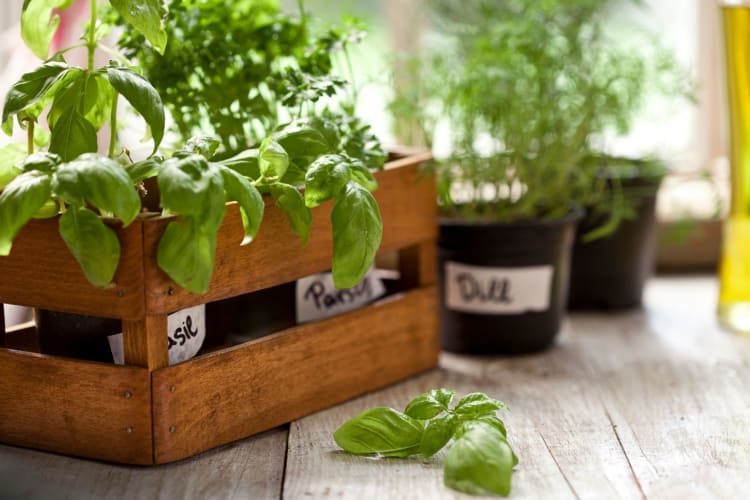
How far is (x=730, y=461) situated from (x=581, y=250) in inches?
22.3

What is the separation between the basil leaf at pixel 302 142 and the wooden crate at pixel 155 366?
57 millimetres

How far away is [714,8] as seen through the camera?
70.8 inches

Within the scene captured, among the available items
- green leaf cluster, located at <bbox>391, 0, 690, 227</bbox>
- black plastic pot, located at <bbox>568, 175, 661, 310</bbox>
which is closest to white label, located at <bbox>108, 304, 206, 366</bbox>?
green leaf cluster, located at <bbox>391, 0, 690, 227</bbox>

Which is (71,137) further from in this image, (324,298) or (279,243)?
(324,298)

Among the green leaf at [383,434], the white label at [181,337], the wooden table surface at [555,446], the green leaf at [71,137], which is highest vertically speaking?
the green leaf at [71,137]

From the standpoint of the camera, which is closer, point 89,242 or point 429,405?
point 89,242

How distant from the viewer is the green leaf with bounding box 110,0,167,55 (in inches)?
35.1

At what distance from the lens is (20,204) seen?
821 millimetres

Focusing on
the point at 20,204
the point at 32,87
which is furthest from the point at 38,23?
the point at 20,204

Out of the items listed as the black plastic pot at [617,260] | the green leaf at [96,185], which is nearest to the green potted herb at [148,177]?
the green leaf at [96,185]

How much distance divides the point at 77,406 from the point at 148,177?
0.66ft

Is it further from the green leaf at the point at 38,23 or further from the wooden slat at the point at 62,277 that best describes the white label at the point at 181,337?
the green leaf at the point at 38,23

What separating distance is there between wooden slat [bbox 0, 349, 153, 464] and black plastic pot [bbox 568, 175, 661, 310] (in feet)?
2.44

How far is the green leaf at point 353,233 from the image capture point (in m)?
0.95
